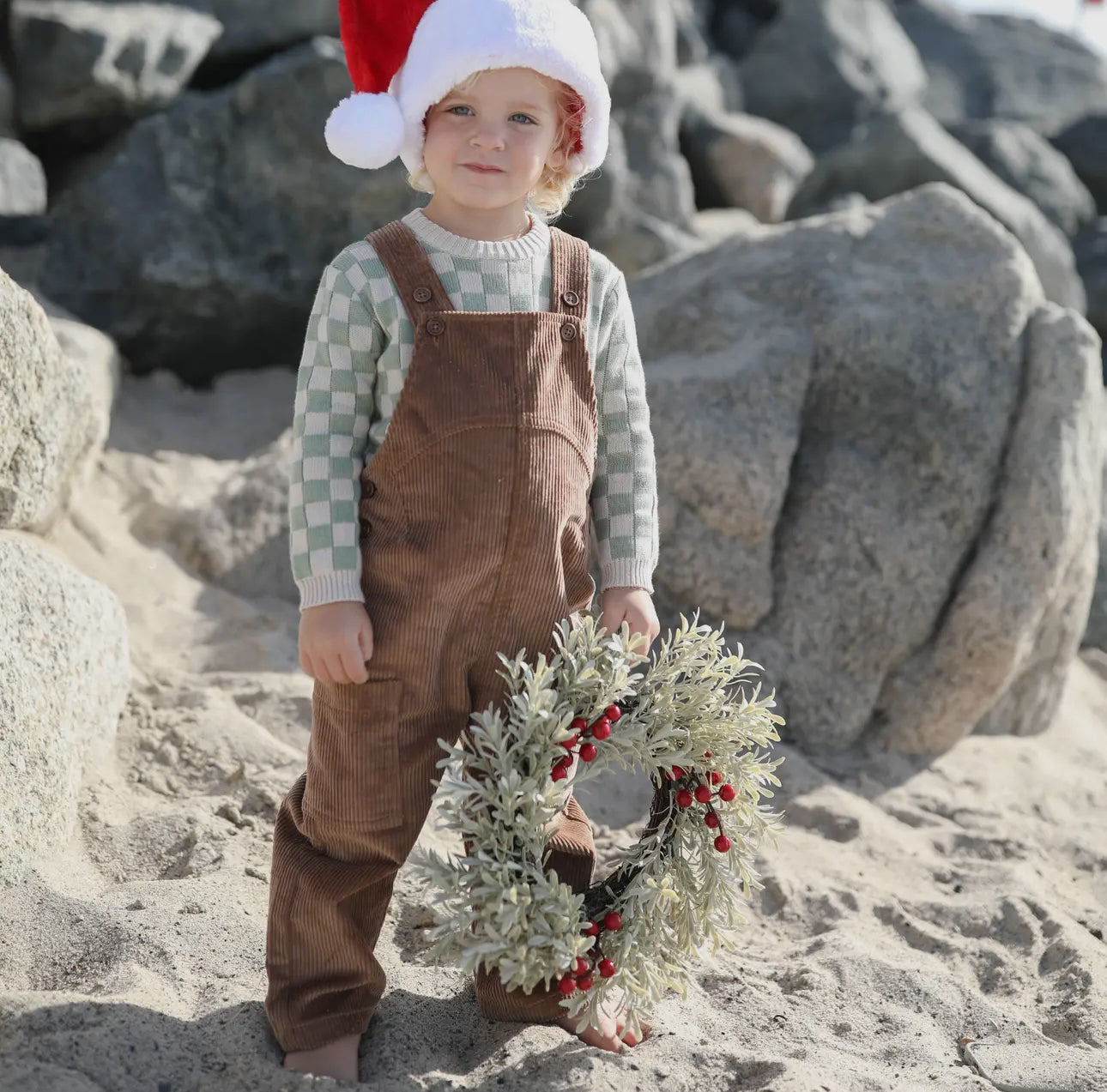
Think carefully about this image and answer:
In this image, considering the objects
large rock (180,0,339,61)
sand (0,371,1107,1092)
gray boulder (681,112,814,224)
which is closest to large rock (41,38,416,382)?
large rock (180,0,339,61)

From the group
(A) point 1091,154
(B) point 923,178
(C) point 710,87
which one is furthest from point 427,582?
(A) point 1091,154

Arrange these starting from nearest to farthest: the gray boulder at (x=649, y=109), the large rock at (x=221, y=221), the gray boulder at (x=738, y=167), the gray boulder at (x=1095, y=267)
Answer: the large rock at (x=221, y=221), the gray boulder at (x=649, y=109), the gray boulder at (x=738, y=167), the gray boulder at (x=1095, y=267)

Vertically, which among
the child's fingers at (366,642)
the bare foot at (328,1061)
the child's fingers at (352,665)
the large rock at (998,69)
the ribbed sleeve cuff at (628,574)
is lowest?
the bare foot at (328,1061)

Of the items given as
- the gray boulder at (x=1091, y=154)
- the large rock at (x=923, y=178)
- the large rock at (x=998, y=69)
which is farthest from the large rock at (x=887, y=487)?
the large rock at (x=998, y=69)

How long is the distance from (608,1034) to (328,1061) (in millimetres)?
496

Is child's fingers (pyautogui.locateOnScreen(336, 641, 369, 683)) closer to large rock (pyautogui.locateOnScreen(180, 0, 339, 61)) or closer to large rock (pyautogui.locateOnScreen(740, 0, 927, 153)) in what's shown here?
large rock (pyautogui.locateOnScreen(180, 0, 339, 61))

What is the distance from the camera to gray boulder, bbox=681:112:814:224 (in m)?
8.89

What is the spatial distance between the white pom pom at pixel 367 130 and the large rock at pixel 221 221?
3.16 m

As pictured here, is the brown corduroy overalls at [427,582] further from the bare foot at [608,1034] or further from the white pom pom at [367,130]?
the bare foot at [608,1034]

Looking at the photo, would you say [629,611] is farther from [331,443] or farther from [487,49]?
[487,49]

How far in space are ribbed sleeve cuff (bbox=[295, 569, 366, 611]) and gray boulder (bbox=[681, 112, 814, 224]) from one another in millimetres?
7132

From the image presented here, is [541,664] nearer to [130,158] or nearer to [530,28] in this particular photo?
[530,28]

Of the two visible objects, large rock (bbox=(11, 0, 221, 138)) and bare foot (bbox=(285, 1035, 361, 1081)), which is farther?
large rock (bbox=(11, 0, 221, 138))

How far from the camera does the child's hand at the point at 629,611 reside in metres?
2.49
